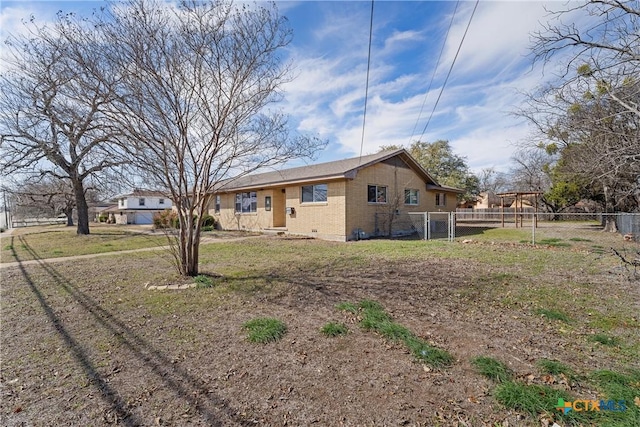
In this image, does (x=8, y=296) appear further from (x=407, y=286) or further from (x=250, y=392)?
(x=407, y=286)

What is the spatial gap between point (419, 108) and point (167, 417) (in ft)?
36.1

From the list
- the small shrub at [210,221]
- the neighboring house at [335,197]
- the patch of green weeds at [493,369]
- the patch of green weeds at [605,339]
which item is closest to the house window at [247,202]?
the neighboring house at [335,197]

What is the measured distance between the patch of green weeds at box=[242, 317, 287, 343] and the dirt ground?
0.36 feet

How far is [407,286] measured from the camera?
223 inches

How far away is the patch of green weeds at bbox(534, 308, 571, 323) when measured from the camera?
4097 mm

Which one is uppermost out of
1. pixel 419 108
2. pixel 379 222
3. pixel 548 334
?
Answer: pixel 419 108

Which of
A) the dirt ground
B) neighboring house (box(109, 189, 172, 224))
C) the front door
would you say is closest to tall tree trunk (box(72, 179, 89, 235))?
the front door

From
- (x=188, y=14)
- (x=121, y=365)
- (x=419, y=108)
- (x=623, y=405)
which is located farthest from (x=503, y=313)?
(x=419, y=108)

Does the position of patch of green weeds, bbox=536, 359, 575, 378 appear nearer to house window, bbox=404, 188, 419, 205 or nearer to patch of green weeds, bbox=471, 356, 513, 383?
patch of green weeds, bbox=471, 356, 513, 383

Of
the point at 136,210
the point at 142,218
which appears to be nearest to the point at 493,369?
the point at 142,218

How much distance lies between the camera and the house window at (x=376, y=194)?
47.0ft

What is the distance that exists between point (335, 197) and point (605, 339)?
10.3 metres

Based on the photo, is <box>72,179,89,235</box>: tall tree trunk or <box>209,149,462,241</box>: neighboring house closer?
<box>209,149,462,241</box>: neighboring house

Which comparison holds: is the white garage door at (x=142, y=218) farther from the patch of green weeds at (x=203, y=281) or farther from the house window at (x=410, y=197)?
the patch of green weeds at (x=203, y=281)
